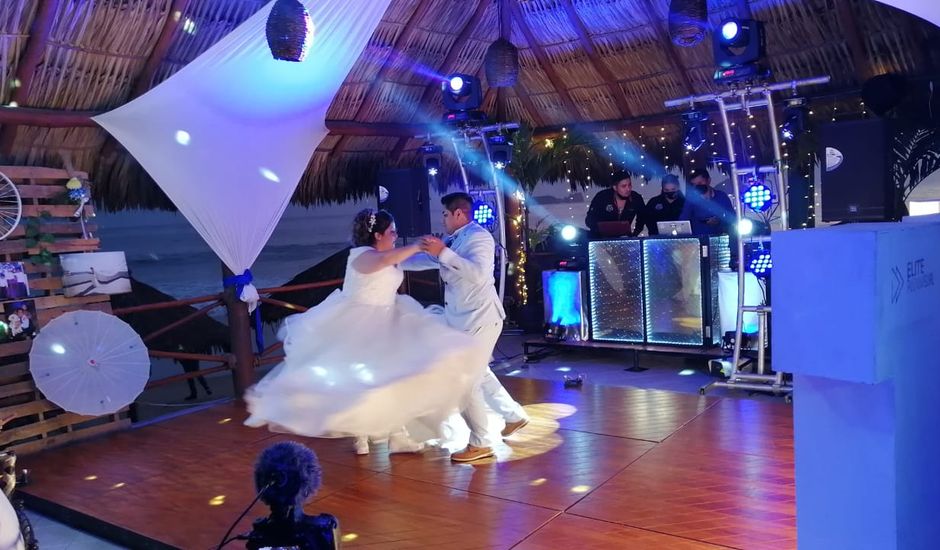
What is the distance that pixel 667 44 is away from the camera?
755cm

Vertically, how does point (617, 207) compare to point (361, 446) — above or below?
above

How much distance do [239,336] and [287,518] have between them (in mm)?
4681

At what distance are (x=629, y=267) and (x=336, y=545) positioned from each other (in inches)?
211

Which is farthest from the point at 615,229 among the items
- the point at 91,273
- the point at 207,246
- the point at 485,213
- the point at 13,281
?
the point at 207,246

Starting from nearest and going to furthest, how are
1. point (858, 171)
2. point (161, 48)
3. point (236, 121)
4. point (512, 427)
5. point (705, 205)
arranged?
point (512, 427) < point (858, 171) < point (236, 121) < point (161, 48) < point (705, 205)

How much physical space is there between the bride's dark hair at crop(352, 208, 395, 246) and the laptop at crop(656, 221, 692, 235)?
11.1ft

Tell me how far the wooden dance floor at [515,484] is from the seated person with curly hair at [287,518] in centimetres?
131

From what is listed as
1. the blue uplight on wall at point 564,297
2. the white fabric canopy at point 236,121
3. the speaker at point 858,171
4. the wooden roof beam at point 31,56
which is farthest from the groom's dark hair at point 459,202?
the wooden roof beam at point 31,56

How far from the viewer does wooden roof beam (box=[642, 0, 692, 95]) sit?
7275 millimetres

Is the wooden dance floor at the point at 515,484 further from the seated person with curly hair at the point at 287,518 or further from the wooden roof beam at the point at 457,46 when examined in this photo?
the wooden roof beam at the point at 457,46

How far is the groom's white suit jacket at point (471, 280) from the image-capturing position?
4.13 meters

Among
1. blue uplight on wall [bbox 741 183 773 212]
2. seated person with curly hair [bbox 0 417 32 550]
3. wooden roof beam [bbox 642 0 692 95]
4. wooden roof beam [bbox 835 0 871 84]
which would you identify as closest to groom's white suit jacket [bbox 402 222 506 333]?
blue uplight on wall [bbox 741 183 773 212]

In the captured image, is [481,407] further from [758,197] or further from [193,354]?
[193,354]

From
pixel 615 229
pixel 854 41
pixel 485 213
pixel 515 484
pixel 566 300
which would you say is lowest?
pixel 515 484
